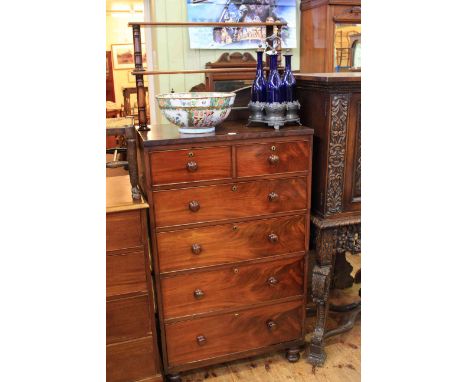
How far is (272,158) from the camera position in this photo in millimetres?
1631

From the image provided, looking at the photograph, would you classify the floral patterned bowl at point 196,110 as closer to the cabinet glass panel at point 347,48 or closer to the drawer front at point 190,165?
the drawer front at point 190,165

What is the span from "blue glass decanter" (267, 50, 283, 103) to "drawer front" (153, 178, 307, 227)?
0.32 m

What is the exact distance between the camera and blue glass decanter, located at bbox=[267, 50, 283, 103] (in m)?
1.67

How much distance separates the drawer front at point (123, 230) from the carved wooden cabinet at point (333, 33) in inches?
99.0

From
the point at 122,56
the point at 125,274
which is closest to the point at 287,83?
the point at 125,274

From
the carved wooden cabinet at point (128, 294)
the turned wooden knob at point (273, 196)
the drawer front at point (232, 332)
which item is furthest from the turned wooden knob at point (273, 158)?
the drawer front at point (232, 332)

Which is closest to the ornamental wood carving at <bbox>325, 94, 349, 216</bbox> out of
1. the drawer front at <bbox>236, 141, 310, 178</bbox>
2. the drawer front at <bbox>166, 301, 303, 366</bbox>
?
the drawer front at <bbox>236, 141, 310, 178</bbox>

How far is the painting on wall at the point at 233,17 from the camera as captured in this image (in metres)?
3.54

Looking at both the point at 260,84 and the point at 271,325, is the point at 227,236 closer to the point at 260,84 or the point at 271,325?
the point at 271,325

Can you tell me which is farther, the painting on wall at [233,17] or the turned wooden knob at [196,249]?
the painting on wall at [233,17]

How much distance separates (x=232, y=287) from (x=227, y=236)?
230mm
